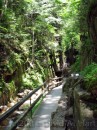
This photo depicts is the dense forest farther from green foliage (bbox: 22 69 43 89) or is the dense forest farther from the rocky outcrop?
the rocky outcrop

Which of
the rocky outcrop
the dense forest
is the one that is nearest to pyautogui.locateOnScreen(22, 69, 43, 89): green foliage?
the dense forest

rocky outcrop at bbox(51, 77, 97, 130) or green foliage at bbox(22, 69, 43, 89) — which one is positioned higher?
rocky outcrop at bbox(51, 77, 97, 130)

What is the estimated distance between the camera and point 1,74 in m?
14.3

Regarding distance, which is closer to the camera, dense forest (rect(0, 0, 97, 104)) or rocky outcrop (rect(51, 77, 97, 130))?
rocky outcrop (rect(51, 77, 97, 130))

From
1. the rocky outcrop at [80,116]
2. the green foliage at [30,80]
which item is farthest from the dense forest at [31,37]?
the rocky outcrop at [80,116]

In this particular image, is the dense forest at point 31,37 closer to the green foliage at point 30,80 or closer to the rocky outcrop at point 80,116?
the green foliage at point 30,80

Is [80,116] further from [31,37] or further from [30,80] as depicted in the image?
[31,37]

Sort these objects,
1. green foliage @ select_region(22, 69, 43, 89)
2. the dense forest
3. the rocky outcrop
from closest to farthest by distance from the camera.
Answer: the rocky outcrop
the dense forest
green foliage @ select_region(22, 69, 43, 89)

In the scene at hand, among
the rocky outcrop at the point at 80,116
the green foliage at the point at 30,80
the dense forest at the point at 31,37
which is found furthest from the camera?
the green foliage at the point at 30,80

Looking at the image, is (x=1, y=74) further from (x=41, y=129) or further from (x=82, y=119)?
(x=82, y=119)

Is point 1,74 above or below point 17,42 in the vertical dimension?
below

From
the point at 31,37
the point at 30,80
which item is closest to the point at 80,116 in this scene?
the point at 30,80

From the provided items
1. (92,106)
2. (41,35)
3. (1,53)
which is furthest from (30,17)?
(92,106)

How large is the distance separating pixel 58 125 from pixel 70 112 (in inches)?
29.1
